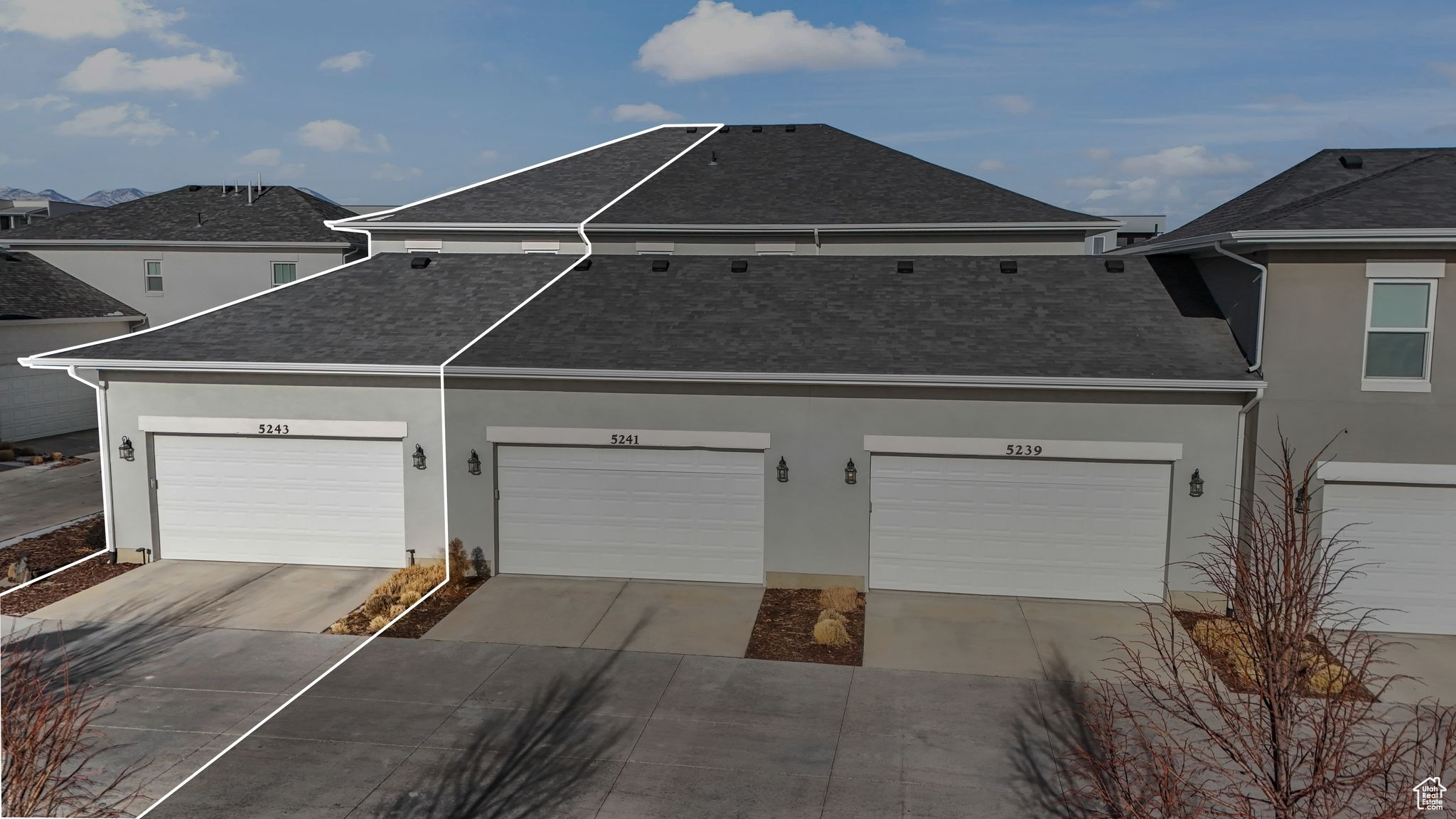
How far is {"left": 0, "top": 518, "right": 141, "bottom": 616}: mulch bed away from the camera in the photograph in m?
14.2

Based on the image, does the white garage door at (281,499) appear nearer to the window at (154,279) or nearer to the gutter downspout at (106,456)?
the gutter downspout at (106,456)

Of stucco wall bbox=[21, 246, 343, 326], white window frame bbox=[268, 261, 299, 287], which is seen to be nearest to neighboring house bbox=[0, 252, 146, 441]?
stucco wall bbox=[21, 246, 343, 326]

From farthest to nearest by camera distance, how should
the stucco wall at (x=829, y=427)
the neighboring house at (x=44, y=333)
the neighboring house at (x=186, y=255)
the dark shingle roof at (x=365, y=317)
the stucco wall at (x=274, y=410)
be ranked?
the neighboring house at (x=186, y=255), the neighboring house at (x=44, y=333), the dark shingle roof at (x=365, y=317), the stucco wall at (x=274, y=410), the stucco wall at (x=829, y=427)

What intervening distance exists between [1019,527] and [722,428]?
4590mm

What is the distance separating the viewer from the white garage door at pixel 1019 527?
1420 cm

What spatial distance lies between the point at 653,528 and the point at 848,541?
9.72 feet

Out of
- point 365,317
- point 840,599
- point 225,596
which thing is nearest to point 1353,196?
point 840,599

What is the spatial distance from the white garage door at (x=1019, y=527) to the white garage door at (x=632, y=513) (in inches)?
81.4

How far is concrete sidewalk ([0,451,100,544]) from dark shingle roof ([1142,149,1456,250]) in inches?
801

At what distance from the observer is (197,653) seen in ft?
40.2

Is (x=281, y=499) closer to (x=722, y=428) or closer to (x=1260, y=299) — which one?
(x=722, y=428)

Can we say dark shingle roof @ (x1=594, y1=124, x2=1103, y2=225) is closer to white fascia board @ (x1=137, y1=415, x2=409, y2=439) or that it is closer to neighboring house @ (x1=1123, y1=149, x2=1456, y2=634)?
neighboring house @ (x1=1123, y1=149, x2=1456, y2=634)

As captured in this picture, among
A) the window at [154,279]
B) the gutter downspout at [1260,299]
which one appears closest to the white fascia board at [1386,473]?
the gutter downspout at [1260,299]

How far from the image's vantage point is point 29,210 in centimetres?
4659
